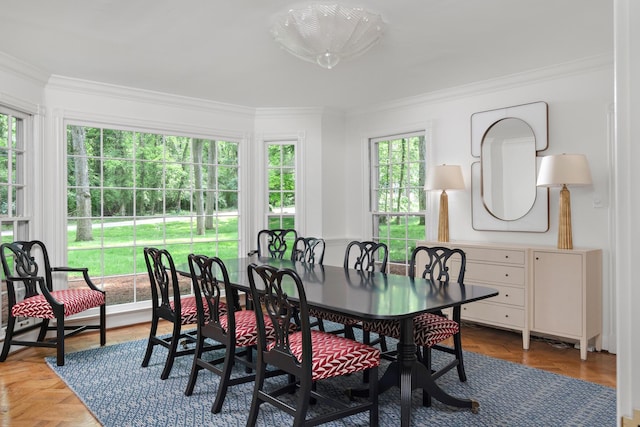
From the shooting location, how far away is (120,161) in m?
5.05

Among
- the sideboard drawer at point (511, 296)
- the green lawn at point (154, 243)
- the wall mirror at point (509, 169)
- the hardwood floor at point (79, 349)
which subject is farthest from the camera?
the green lawn at point (154, 243)

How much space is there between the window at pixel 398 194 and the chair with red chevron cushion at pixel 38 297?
3305 millimetres

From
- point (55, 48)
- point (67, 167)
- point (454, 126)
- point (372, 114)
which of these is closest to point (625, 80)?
point (55, 48)

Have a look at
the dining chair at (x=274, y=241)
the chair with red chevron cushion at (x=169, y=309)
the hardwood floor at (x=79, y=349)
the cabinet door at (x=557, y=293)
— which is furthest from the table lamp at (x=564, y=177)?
the chair with red chevron cushion at (x=169, y=309)

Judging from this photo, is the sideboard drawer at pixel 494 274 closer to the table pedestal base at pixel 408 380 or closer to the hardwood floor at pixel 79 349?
the hardwood floor at pixel 79 349

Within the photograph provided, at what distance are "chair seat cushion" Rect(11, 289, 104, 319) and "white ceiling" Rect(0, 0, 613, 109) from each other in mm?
2027

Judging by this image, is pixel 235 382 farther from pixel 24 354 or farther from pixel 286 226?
pixel 286 226

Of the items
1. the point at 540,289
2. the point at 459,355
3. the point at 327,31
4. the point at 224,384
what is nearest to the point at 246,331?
the point at 224,384

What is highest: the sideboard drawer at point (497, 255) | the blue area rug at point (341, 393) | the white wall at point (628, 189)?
the white wall at point (628, 189)

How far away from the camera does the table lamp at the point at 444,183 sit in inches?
187

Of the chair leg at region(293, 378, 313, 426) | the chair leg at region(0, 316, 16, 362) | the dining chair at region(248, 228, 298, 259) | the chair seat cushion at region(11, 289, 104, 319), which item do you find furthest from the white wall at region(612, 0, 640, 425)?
the dining chair at region(248, 228, 298, 259)

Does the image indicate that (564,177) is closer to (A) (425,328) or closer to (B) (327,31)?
(A) (425,328)

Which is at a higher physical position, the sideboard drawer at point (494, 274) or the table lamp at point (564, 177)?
the table lamp at point (564, 177)

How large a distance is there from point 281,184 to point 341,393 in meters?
3.44
